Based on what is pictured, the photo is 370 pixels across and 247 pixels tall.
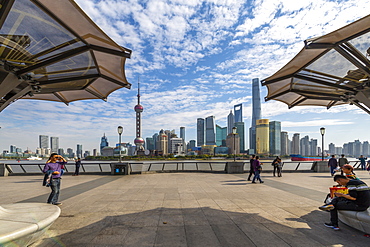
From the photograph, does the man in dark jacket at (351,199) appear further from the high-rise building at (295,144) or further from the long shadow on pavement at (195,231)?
the high-rise building at (295,144)

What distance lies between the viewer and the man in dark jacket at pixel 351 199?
5.12 meters

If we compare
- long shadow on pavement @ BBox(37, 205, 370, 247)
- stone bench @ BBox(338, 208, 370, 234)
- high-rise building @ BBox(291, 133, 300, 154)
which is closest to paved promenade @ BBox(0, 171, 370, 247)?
long shadow on pavement @ BBox(37, 205, 370, 247)

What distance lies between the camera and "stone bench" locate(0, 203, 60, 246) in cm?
370

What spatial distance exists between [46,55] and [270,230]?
443 inches

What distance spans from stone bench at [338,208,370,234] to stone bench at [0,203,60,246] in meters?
7.08

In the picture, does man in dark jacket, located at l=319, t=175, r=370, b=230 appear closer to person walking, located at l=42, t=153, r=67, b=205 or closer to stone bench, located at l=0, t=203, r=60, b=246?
stone bench, located at l=0, t=203, r=60, b=246

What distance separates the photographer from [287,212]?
6.93m

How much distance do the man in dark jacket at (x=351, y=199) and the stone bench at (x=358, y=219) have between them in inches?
4.5

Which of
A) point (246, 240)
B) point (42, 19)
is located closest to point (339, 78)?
point (246, 240)

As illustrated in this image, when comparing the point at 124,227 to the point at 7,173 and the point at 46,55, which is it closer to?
the point at 46,55

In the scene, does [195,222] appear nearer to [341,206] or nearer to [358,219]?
[341,206]

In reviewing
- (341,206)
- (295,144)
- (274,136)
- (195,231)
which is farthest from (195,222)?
(274,136)

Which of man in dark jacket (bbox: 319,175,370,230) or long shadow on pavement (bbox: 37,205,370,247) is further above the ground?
man in dark jacket (bbox: 319,175,370,230)

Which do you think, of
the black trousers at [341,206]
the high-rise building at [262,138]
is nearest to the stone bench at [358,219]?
the black trousers at [341,206]
